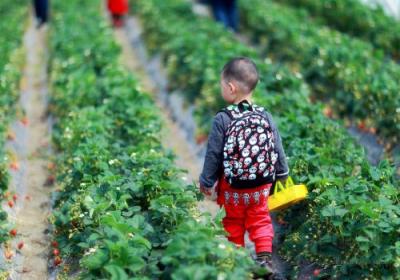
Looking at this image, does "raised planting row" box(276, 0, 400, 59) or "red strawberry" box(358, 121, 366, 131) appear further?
"raised planting row" box(276, 0, 400, 59)

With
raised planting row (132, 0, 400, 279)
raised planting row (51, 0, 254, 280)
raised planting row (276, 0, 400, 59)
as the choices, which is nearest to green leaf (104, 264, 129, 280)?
raised planting row (51, 0, 254, 280)

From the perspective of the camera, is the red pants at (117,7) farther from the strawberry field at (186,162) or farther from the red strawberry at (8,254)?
the red strawberry at (8,254)

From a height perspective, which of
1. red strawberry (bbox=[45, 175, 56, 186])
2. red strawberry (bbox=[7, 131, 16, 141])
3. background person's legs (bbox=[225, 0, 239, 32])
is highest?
red strawberry (bbox=[45, 175, 56, 186])

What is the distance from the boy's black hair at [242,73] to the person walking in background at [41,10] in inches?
396

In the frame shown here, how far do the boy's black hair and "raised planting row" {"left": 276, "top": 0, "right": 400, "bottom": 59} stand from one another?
7.08 meters

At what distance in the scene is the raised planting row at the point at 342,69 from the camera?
7.00 metres

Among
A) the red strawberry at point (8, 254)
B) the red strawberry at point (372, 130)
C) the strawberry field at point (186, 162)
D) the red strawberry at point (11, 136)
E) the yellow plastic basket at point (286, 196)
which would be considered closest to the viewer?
the strawberry field at point (186, 162)

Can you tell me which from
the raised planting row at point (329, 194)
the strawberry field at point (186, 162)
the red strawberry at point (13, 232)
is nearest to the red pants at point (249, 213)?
the strawberry field at point (186, 162)

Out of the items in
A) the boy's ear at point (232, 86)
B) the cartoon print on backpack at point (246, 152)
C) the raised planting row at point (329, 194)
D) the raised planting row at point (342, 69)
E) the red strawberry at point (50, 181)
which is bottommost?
the red strawberry at point (50, 181)

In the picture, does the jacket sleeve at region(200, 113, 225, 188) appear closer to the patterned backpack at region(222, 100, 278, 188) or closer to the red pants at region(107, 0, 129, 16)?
the patterned backpack at region(222, 100, 278, 188)

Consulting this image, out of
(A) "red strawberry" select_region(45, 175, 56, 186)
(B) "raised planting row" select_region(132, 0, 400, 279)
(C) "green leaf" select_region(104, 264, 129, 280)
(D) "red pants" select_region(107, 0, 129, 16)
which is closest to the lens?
(C) "green leaf" select_region(104, 264, 129, 280)

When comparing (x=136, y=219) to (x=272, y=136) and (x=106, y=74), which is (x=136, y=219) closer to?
(x=272, y=136)

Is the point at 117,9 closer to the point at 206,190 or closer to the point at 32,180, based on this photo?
the point at 32,180

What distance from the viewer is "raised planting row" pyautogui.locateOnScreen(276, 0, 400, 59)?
11.0 metres
